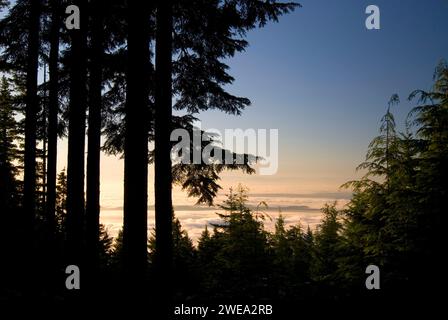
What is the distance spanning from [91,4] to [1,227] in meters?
10.9

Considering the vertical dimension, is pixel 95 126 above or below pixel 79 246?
above

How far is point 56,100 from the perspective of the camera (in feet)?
55.9

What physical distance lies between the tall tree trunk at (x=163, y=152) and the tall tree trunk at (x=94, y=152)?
310 cm

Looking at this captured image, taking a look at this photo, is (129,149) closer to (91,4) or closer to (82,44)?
(82,44)

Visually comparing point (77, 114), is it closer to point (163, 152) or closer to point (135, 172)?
point (163, 152)

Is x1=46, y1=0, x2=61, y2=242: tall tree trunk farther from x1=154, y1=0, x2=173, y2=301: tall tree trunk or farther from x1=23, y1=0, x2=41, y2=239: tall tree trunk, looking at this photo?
x1=154, y1=0, x2=173, y2=301: tall tree trunk

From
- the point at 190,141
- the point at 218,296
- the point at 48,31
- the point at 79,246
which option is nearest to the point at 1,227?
the point at 79,246

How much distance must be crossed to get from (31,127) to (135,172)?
951 centimetres

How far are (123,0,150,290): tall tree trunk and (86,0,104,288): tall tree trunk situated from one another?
15.1 feet

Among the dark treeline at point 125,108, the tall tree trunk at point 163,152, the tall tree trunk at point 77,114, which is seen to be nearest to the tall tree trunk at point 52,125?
the dark treeline at point 125,108

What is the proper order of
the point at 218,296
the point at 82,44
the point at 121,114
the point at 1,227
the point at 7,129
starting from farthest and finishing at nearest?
the point at 7,129, the point at 1,227, the point at 121,114, the point at 82,44, the point at 218,296

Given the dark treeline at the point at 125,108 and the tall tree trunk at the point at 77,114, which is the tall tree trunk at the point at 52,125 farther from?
the tall tree trunk at the point at 77,114

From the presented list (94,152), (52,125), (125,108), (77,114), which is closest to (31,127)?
(52,125)

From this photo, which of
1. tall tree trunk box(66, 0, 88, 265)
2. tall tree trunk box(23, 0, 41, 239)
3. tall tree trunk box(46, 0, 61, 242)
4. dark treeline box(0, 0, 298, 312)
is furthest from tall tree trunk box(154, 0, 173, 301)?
tall tree trunk box(46, 0, 61, 242)
